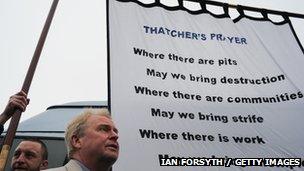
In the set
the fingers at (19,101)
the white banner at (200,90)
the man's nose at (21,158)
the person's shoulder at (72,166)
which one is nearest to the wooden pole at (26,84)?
the fingers at (19,101)

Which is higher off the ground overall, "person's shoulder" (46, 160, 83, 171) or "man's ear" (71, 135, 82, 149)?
"man's ear" (71, 135, 82, 149)

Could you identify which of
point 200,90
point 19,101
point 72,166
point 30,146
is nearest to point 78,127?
point 72,166

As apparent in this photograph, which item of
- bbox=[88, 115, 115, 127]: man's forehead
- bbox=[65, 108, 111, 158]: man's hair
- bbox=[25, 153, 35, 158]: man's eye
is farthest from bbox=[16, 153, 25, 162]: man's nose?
bbox=[88, 115, 115, 127]: man's forehead

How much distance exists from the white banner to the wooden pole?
1.80 feet

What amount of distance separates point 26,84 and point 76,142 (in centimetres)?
55

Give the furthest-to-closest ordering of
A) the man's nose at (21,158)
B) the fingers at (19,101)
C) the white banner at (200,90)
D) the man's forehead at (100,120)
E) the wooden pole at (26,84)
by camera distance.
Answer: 1. the man's nose at (21,158)
2. the white banner at (200,90)
3. the man's forehead at (100,120)
4. the fingers at (19,101)
5. the wooden pole at (26,84)

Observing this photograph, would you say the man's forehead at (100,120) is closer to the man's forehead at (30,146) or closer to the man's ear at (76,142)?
the man's ear at (76,142)

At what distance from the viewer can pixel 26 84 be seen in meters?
1.90

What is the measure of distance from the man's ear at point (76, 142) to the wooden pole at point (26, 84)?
47 cm

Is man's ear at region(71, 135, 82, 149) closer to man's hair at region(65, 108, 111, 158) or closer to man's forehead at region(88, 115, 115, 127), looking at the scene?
man's hair at region(65, 108, 111, 158)

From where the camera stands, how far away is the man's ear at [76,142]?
2.21 meters

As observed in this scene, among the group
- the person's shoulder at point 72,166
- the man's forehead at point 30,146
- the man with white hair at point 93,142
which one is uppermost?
the man's forehead at point 30,146

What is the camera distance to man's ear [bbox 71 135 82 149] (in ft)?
7.26

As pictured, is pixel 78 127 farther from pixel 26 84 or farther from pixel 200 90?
pixel 200 90
